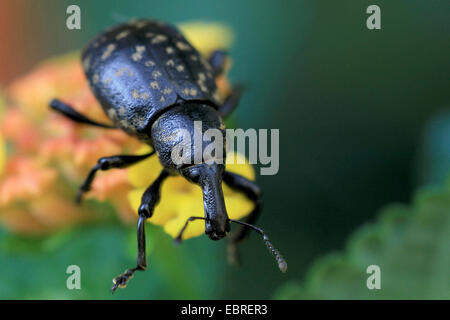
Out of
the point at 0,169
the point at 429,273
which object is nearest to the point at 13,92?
the point at 0,169

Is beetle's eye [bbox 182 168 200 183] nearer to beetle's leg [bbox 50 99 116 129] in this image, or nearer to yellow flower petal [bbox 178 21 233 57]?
beetle's leg [bbox 50 99 116 129]

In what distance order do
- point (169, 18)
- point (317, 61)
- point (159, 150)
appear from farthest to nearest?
point (169, 18) → point (317, 61) → point (159, 150)

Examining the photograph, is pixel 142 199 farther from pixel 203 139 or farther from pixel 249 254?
pixel 249 254

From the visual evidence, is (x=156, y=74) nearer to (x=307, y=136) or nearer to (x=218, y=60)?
(x=218, y=60)

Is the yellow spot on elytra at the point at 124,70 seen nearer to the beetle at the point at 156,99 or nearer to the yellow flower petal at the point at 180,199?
the beetle at the point at 156,99

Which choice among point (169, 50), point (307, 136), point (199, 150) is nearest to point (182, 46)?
point (169, 50)

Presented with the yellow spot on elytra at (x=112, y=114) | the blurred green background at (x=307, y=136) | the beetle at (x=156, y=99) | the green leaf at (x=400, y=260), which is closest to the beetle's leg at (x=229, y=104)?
the beetle at (x=156, y=99)
